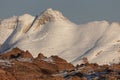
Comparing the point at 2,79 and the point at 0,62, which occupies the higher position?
the point at 0,62

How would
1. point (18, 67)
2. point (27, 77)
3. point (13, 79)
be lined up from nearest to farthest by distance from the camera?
point (13, 79), point (27, 77), point (18, 67)

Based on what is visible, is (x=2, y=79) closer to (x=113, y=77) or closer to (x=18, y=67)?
(x=113, y=77)

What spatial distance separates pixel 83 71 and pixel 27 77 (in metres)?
26.2

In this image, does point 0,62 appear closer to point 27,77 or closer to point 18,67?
point 18,67

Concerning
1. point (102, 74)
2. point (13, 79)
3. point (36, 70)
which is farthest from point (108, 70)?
point (13, 79)

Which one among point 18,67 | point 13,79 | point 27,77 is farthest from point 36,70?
point 13,79

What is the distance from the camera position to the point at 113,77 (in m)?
168

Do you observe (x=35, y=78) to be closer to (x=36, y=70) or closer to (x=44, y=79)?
(x=44, y=79)

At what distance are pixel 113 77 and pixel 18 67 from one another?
95.9 ft

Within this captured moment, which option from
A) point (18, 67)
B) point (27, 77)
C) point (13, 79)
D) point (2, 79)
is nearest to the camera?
point (2, 79)

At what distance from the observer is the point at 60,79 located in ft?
552

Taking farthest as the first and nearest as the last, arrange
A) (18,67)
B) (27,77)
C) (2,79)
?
(18,67) < (27,77) < (2,79)

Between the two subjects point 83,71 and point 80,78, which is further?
point 83,71

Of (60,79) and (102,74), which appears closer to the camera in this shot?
(60,79)
